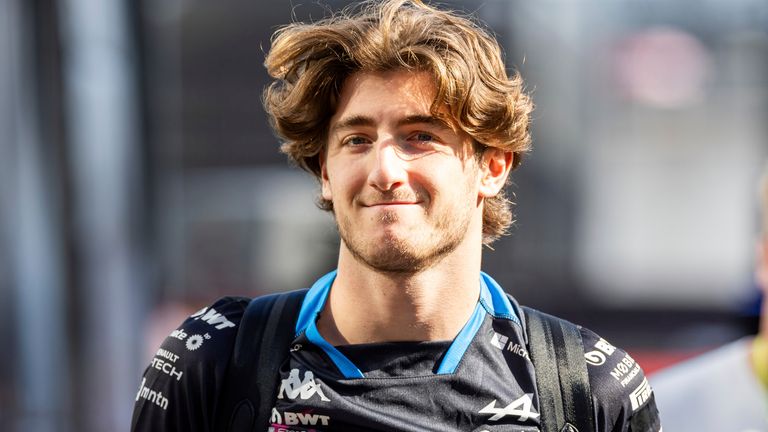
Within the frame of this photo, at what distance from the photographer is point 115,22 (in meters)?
7.06

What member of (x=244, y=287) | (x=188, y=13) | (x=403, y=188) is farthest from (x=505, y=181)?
(x=188, y=13)

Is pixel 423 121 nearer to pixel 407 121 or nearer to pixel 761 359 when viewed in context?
pixel 407 121

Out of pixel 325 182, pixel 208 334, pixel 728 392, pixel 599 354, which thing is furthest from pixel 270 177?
pixel 599 354

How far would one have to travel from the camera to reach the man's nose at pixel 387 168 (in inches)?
83.0

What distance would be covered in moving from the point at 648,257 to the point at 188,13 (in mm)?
3866

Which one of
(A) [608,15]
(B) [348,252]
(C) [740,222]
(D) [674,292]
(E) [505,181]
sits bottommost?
(D) [674,292]

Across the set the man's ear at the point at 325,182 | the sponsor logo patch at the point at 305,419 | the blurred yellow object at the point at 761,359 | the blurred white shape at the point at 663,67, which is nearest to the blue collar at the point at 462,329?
the sponsor logo patch at the point at 305,419

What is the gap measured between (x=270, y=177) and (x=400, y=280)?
5.21m

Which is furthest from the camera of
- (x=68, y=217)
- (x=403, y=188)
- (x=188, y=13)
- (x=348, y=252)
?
(x=188, y=13)

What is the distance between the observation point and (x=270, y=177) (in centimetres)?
732

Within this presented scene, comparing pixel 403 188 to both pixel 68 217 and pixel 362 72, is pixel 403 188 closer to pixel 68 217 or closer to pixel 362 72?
pixel 362 72

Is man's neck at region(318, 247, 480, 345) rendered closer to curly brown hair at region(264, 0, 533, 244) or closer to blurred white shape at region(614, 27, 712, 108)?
curly brown hair at region(264, 0, 533, 244)

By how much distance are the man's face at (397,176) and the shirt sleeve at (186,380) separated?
0.38 metres

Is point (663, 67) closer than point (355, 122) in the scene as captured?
No
